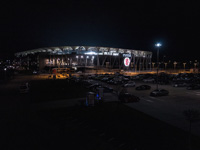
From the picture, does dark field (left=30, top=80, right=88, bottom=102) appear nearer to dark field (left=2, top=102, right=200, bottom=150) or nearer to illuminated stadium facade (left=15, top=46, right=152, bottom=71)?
dark field (left=2, top=102, right=200, bottom=150)

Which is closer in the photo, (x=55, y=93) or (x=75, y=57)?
(x=55, y=93)

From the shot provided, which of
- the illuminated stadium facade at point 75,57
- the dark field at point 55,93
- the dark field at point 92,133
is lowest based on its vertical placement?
the dark field at point 92,133

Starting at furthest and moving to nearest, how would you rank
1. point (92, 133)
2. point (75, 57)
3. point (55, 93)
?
point (75, 57) < point (55, 93) < point (92, 133)

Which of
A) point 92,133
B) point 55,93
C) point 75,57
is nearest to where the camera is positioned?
point 92,133

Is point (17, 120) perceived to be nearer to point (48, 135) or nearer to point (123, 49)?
point (48, 135)

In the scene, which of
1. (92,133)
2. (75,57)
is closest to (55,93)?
(92,133)

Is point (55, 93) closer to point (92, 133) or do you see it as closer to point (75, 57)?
point (92, 133)

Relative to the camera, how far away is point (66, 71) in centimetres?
6091

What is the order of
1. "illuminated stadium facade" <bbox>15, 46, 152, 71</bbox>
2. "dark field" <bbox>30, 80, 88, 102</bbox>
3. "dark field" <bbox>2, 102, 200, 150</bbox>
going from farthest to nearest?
"illuminated stadium facade" <bbox>15, 46, 152, 71</bbox> → "dark field" <bbox>30, 80, 88, 102</bbox> → "dark field" <bbox>2, 102, 200, 150</bbox>

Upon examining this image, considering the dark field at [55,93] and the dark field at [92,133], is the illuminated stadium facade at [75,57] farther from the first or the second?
the dark field at [92,133]

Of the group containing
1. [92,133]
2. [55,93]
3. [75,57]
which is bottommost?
[92,133]

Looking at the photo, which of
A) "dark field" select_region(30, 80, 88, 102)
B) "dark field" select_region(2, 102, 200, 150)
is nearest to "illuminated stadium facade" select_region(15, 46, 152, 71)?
"dark field" select_region(30, 80, 88, 102)

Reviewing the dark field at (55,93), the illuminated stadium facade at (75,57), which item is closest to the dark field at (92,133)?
the dark field at (55,93)

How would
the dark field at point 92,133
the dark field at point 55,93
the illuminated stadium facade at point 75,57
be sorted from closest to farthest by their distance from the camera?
the dark field at point 92,133, the dark field at point 55,93, the illuminated stadium facade at point 75,57
